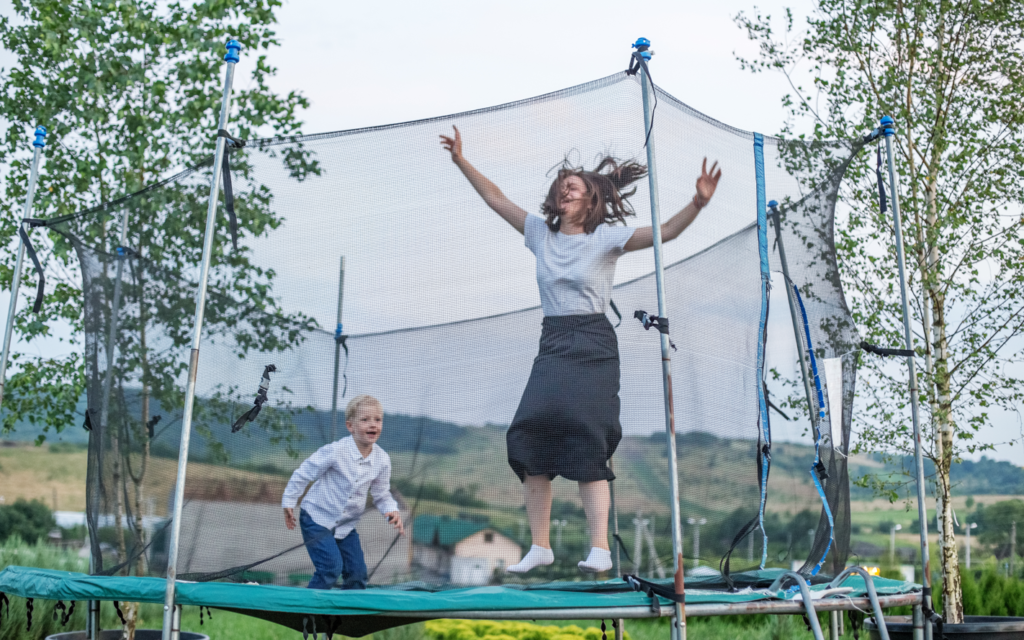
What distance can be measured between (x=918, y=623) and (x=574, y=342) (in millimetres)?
1639

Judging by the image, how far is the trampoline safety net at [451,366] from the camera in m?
2.66

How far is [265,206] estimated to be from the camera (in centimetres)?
317

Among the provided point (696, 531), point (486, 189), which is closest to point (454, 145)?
point (486, 189)

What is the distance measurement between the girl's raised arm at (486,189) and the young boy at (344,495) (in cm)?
72

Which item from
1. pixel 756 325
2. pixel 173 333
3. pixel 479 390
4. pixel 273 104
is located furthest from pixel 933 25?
pixel 173 333

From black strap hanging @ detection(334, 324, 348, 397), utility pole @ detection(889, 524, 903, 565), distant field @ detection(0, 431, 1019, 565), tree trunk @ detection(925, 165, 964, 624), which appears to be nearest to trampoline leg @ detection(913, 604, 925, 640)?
distant field @ detection(0, 431, 1019, 565)

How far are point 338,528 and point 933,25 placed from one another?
543 centimetres

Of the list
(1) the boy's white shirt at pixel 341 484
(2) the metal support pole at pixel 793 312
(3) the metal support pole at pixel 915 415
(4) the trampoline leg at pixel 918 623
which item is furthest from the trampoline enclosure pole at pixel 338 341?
(4) the trampoline leg at pixel 918 623

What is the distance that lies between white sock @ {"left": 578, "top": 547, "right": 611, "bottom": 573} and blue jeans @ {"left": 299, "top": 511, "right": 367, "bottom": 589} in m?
0.67

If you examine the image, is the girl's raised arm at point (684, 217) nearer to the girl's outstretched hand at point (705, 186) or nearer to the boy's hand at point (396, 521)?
the girl's outstretched hand at point (705, 186)

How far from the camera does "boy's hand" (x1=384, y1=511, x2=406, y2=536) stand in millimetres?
2656

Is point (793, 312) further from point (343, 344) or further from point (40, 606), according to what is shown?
point (40, 606)

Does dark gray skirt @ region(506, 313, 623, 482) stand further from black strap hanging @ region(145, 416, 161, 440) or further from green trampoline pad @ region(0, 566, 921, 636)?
black strap hanging @ region(145, 416, 161, 440)

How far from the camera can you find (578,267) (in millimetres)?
2709
